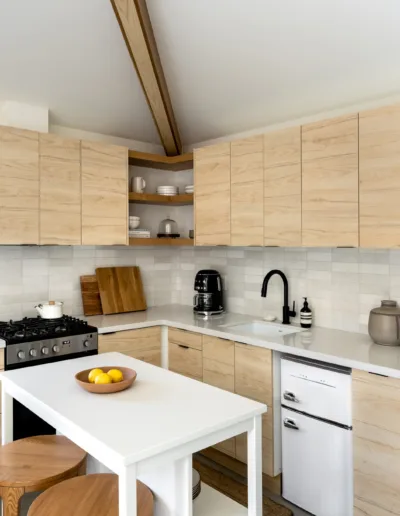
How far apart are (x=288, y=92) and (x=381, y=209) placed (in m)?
1.17

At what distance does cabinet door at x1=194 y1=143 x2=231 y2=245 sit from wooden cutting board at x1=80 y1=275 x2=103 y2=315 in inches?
39.4

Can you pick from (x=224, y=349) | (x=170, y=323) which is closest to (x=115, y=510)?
(x=224, y=349)

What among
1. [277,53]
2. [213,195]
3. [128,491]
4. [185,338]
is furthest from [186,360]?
[277,53]

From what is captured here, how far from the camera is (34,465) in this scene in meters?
1.82

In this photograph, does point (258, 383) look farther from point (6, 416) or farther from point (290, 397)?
point (6, 416)

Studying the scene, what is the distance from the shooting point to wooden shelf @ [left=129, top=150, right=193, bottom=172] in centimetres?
381

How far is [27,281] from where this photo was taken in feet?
11.6

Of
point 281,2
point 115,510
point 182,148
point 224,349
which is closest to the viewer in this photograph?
point 115,510

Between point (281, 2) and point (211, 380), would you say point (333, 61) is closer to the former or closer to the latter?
point (281, 2)

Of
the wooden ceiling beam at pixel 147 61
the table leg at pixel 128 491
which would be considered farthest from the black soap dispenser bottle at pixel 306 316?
the table leg at pixel 128 491

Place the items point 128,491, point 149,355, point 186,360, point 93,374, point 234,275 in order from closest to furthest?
point 128,491 < point 93,374 < point 186,360 < point 149,355 < point 234,275

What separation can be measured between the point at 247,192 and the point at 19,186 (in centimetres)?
163

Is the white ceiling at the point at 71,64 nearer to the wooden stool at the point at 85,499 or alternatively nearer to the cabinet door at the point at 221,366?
the cabinet door at the point at 221,366

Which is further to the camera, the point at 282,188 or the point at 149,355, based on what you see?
the point at 149,355
